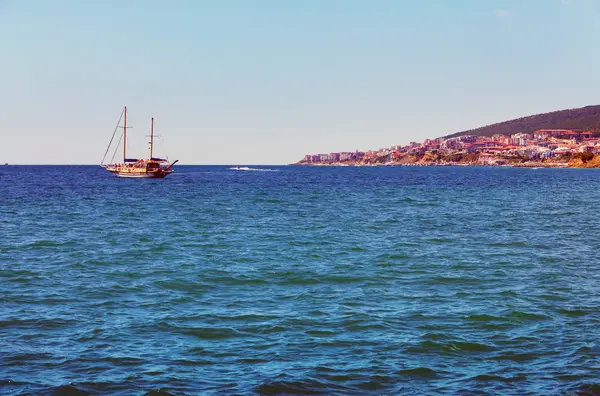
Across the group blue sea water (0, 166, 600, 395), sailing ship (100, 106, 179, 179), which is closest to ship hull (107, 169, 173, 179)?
sailing ship (100, 106, 179, 179)

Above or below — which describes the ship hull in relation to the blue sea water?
above

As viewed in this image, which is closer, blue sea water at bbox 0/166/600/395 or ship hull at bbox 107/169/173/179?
blue sea water at bbox 0/166/600/395

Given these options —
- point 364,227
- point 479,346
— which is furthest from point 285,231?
point 479,346

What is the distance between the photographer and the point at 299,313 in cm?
1672

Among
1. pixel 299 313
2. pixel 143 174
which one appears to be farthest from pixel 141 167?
pixel 299 313

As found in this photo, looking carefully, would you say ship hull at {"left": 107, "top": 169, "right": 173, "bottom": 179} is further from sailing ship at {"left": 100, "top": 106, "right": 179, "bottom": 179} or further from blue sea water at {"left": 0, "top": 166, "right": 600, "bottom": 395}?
blue sea water at {"left": 0, "top": 166, "right": 600, "bottom": 395}

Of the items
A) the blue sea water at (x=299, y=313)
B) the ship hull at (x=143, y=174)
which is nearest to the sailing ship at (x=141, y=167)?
the ship hull at (x=143, y=174)

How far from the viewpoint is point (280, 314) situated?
16.6 m

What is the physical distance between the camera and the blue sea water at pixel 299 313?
11.9m

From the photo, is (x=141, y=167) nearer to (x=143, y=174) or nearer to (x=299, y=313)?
(x=143, y=174)

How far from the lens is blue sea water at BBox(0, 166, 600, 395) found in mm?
11922

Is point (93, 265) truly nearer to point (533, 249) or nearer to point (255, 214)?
point (533, 249)

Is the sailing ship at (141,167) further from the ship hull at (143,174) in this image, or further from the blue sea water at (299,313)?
the blue sea water at (299,313)

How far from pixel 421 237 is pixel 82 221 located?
73.4 feet
